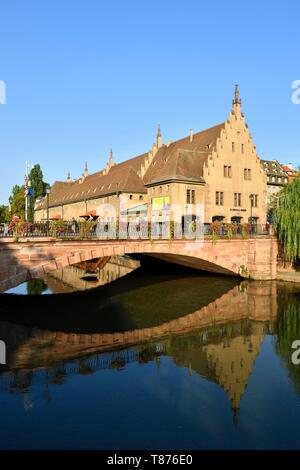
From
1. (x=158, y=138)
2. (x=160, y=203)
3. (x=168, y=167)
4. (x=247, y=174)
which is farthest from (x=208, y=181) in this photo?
(x=158, y=138)

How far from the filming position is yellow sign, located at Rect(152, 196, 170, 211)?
41.6 m

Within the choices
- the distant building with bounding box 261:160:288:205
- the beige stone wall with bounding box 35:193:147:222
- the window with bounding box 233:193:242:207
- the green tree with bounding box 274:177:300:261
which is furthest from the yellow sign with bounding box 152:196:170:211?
the distant building with bounding box 261:160:288:205

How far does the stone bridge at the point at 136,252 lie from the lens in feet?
69.6

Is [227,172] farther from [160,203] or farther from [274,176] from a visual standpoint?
[274,176]

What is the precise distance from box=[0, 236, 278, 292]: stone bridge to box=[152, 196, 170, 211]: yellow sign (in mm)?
8606

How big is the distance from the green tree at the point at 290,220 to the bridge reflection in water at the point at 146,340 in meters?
6.66

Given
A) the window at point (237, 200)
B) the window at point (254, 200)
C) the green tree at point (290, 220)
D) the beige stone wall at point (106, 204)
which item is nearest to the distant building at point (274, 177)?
the window at point (254, 200)

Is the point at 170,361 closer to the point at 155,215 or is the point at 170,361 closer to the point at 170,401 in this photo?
the point at 170,401

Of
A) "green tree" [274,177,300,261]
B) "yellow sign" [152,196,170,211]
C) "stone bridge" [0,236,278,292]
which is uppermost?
"yellow sign" [152,196,170,211]

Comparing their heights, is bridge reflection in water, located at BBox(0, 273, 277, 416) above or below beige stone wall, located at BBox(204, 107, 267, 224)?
below

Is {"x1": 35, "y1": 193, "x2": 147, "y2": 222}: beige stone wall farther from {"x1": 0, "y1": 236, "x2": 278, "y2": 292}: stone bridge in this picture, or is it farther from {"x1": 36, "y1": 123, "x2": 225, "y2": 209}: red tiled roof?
{"x1": 0, "y1": 236, "x2": 278, "y2": 292}: stone bridge

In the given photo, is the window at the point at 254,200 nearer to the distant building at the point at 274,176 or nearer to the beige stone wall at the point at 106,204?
the beige stone wall at the point at 106,204

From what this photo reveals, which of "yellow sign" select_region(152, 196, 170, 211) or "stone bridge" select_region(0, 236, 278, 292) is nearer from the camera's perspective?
"stone bridge" select_region(0, 236, 278, 292)

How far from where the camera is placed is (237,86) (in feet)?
145
